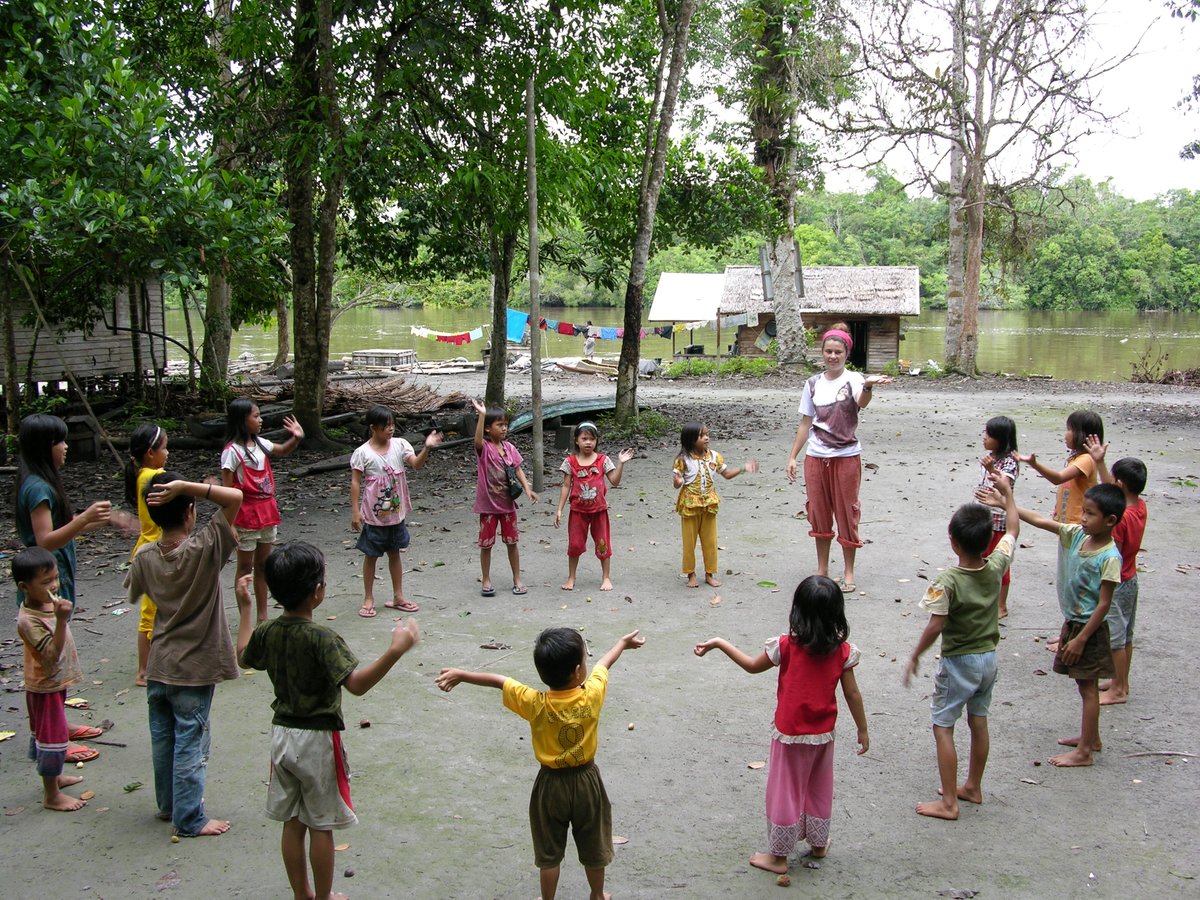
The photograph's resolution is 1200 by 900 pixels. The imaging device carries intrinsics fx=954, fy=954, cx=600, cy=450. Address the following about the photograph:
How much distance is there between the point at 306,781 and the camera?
3.42 metres

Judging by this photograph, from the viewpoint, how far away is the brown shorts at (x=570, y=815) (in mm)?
3361

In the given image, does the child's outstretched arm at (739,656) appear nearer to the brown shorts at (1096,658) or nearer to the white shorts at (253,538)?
the brown shorts at (1096,658)

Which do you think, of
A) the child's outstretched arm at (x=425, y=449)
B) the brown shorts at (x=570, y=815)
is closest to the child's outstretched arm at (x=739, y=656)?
the brown shorts at (x=570, y=815)

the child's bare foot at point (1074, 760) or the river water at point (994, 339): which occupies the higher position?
the river water at point (994, 339)

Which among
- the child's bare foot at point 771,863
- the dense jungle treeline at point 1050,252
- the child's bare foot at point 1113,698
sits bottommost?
the child's bare foot at point 771,863

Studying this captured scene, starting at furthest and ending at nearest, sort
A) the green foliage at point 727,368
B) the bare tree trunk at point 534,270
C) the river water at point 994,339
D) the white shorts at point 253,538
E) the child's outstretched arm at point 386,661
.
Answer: the river water at point 994,339
the green foliage at point 727,368
the bare tree trunk at point 534,270
the white shorts at point 253,538
the child's outstretched arm at point 386,661

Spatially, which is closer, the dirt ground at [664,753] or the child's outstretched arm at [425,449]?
the dirt ground at [664,753]

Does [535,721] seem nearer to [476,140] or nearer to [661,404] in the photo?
[476,140]

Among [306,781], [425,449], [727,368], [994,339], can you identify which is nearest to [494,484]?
[425,449]

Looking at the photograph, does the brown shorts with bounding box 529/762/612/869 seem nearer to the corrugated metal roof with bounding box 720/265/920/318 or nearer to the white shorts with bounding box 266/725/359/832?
the white shorts with bounding box 266/725/359/832

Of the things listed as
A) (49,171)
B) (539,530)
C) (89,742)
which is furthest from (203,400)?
(89,742)

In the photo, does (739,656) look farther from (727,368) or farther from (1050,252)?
(1050,252)

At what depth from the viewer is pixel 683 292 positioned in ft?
114

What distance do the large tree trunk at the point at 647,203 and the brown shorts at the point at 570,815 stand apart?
36.3ft
